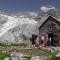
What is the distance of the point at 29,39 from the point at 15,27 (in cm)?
574

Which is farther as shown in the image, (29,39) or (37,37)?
(29,39)

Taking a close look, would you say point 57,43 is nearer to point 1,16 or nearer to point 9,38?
point 9,38

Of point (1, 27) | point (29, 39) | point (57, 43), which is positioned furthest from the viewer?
point (1, 27)

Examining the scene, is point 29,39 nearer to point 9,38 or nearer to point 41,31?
point 9,38

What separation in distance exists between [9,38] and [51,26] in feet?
46.5

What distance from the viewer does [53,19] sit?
61.0m

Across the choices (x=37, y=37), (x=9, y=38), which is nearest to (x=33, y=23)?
(x=9, y=38)

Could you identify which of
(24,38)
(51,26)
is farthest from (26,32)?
(51,26)

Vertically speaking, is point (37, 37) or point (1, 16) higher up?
point (1, 16)

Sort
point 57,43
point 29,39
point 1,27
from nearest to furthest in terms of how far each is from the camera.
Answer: point 57,43 < point 29,39 < point 1,27

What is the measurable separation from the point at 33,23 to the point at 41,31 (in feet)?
41.9

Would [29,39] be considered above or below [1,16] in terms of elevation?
below

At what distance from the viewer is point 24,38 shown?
2854 inches

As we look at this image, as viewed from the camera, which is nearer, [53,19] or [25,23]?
[53,19]
